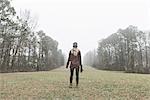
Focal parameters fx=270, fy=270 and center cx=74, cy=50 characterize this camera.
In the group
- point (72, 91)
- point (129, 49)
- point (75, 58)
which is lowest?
point (72, 91)

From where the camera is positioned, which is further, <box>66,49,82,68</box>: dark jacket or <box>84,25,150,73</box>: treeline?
<box>84,25,150,73</box>: treeline

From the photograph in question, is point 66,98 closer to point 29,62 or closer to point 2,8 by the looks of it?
point 2,8

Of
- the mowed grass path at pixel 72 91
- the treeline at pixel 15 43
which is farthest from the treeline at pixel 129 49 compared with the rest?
the mowed grass path at pixel 72 91

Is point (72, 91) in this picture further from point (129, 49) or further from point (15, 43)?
point (129, 49)

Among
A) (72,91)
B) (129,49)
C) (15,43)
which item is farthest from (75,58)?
(129,49)

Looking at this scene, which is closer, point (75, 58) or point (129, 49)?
point (75, 58)

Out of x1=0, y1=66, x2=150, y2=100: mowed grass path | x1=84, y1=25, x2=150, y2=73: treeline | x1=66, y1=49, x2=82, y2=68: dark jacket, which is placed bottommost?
x1=0, y1=66, x2=150, y2=100: mowed grass path

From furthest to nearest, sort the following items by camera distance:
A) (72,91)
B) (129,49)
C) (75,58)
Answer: (129,49) → (75,58) → (72,91)

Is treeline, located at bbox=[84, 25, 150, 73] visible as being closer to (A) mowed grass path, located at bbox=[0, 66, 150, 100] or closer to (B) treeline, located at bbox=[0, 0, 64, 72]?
(B) treeline, located at bbox=[0, 0, 64, 72]

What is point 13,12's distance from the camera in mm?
41250

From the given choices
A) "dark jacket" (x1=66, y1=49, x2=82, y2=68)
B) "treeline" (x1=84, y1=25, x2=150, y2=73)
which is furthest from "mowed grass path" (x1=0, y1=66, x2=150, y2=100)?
"treeline" (x1=84, y1=25, x2=150, y2=73)

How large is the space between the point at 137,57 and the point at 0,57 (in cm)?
3700

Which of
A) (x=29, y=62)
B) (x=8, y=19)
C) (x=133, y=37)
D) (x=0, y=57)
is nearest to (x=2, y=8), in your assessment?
(x=8, y=19)

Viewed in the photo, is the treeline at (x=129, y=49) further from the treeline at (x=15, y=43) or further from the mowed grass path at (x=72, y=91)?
the mowed grass path at (x=72, y=91)
